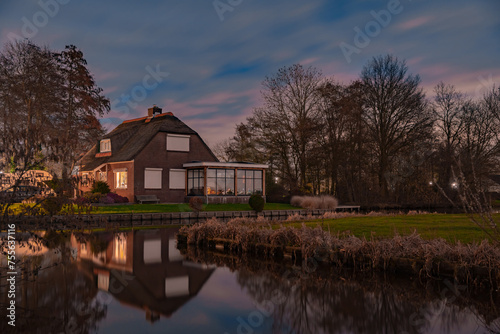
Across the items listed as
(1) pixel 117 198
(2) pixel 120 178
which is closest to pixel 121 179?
(2) pixel 120 178

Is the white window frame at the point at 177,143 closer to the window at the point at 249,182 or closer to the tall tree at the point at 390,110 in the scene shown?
the window at the point at 249,182

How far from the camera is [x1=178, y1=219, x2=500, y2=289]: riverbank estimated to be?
7863mm

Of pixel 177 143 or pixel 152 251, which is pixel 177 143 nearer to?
pixel 177 143

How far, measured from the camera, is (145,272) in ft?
30.9

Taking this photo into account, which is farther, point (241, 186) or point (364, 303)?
point (241, 186)

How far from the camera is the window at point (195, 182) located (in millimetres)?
34562

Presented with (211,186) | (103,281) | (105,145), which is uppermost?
(105,145)

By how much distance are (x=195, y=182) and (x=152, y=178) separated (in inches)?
144

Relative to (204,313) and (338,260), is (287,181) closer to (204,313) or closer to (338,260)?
(338,260)

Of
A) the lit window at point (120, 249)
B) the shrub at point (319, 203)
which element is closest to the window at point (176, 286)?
the lit window at point (120, 249)

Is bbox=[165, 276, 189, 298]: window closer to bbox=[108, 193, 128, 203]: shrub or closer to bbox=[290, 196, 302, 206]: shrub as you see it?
bbox=[108, 193, 128, 203]: shrub

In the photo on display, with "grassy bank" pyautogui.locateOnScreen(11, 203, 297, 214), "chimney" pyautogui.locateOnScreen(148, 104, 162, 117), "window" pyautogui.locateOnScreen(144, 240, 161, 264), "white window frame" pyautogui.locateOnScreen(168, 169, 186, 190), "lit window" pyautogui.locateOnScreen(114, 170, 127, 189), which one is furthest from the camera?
"chimney" pyautogui.locateOnScreen(148, 104, 162, 117)

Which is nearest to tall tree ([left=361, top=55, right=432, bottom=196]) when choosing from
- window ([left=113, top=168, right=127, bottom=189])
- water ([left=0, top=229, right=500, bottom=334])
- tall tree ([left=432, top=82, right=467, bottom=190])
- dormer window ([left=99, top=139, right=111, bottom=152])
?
tall tree ([left=432, top=82, right=467, bottom=190])

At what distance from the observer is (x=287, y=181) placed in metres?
42.3
